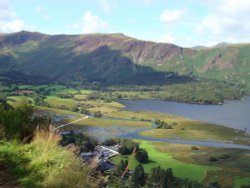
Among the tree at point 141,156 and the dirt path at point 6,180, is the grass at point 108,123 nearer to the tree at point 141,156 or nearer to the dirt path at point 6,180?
the tree at point 141,156

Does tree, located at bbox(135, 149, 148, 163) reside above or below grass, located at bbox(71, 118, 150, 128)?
below

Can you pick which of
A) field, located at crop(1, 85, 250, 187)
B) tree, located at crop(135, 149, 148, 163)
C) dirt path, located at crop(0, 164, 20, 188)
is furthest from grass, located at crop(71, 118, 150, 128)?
dirt path, located at crop(0, 164, 20, 188)

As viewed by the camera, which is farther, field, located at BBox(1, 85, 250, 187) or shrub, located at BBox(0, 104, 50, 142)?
field, located at BBox(1, 85, 250, 187)

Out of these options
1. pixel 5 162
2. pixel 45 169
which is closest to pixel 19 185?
pixel 45 169

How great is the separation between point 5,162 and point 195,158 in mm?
86701

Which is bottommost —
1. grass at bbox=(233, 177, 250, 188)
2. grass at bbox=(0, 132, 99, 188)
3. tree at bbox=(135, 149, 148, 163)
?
grass at bbox=(233, 177, 250, 188)

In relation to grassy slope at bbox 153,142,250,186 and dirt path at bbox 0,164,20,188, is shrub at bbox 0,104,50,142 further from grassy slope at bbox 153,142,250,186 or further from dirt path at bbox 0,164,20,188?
grassy slope at bbox 153,142,250,186

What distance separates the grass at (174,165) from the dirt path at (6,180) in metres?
68.5

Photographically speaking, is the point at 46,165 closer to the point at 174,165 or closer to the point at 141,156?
the point at 141,156

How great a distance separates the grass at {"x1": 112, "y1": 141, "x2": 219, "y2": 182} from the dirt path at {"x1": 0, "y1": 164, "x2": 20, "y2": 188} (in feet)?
225

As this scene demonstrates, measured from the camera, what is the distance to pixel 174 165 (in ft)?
285

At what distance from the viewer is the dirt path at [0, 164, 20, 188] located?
28.9 feet

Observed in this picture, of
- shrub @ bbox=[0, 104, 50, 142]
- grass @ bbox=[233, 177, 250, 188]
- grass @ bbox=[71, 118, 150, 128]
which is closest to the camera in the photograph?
shrub @ bbox=[0, 104, 50, 142]

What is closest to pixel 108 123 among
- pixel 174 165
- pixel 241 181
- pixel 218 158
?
pixel 218 158
